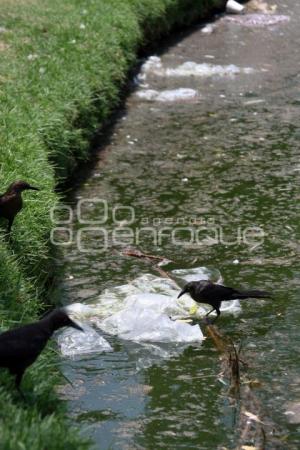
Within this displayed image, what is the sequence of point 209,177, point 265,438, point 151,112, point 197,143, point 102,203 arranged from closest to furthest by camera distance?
point 265,438, point 102,203, point 209,177, point 197,143, point 151,112

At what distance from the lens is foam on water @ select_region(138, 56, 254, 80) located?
13.0 meters

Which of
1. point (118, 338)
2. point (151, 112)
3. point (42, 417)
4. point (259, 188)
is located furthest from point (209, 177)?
point (42, 417)

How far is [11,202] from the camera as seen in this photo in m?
6.39

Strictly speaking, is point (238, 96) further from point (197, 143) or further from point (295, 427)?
point (295, 427)

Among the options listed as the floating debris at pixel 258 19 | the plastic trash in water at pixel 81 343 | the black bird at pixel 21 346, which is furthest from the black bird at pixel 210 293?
the floating debris at pixel 258 19

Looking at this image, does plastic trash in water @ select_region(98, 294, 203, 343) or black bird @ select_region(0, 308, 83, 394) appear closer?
black bird @ select_region(0, 308, 83, 394)

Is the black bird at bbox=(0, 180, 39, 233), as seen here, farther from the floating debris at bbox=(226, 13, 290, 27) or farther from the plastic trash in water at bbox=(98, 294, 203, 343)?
the floating debris at bbox=(226, 13, 290, 27)

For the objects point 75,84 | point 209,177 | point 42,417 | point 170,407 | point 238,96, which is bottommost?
point 238,96

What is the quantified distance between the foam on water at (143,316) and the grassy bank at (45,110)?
35 cm

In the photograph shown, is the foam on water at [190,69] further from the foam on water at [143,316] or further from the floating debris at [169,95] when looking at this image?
the foam on water at [143,316]

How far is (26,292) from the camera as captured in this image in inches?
239

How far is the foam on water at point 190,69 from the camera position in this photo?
512 inches

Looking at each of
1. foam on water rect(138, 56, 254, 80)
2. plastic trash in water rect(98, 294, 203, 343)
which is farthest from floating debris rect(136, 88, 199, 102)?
plastic trash in water rect(98, 294, 203, 343)

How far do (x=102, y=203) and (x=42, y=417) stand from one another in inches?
176
